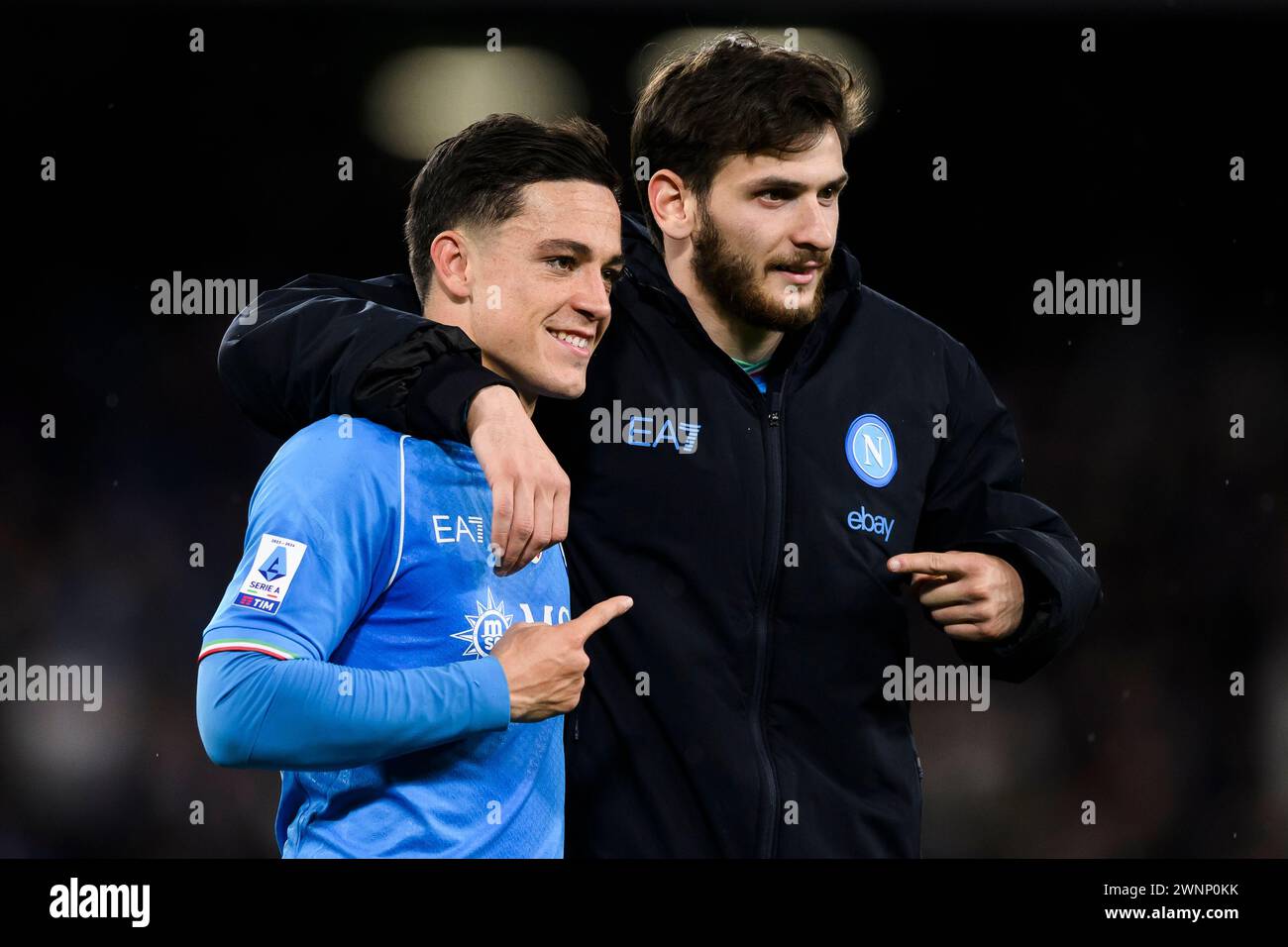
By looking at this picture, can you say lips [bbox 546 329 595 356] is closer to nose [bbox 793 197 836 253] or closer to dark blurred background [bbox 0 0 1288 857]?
nose [bbox 793 197 836 253]

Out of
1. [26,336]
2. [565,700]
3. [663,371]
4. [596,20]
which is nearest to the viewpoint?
[565,700]

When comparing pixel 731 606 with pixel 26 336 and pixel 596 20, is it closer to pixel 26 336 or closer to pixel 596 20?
pixel 596 20

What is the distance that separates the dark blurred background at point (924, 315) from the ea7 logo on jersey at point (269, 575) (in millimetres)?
3302

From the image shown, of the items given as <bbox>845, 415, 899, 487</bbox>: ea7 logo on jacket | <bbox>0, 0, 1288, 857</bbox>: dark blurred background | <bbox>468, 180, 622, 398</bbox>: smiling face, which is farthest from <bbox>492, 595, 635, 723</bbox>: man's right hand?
<bbox>0, 0, 1288, 857</bbox>: dark blurred background

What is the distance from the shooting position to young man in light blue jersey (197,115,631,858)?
1.58 meters

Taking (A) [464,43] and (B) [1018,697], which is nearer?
(A) [464,43]

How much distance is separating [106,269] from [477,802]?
14.2 ft

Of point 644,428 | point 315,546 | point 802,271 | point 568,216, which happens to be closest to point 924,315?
point 802,271

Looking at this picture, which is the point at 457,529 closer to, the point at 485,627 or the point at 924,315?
the point at 485,627

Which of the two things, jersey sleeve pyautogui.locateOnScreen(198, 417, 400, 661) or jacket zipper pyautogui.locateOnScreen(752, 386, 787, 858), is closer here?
jersey sleeve pyautogui.locateOnScreen(198, 417, 400, 661)

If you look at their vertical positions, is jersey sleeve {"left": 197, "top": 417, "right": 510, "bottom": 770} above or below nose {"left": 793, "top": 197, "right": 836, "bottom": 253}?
below

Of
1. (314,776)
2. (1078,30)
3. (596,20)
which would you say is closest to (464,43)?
(596,20)

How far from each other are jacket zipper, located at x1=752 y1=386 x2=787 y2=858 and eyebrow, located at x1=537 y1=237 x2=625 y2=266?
450mm

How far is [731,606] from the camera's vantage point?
6.99ft
